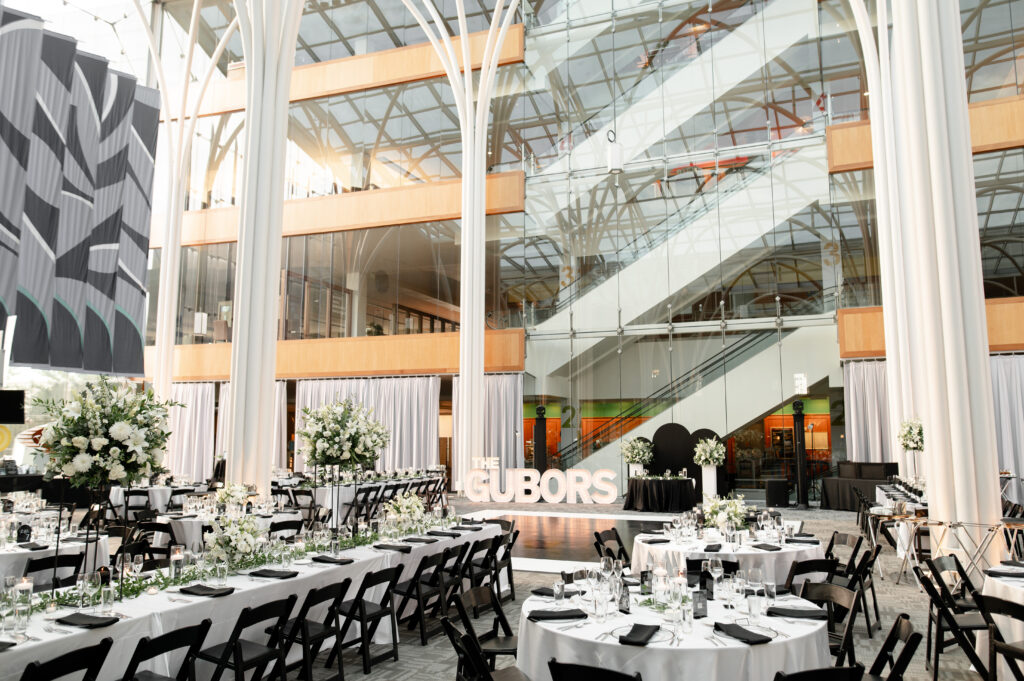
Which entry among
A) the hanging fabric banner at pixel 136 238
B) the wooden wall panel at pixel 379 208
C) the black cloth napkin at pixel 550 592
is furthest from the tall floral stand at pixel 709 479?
the hanging fabric banner at pixel 136 238

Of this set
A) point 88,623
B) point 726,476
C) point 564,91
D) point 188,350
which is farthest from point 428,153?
point 88,623

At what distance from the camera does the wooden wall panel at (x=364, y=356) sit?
20500 mm

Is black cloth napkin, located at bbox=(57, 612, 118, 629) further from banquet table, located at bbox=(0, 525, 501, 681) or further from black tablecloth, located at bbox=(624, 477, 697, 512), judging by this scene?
black tablecloth, located at bbox=(624, 477, 697, 512)

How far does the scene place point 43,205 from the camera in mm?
15750

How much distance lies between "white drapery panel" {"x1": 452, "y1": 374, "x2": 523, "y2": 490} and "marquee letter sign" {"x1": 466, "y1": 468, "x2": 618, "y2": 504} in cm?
199

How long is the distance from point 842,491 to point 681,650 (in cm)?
1482

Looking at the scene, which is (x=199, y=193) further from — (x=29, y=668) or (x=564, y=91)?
(x=29, y=668)

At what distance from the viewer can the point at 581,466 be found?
19719mm

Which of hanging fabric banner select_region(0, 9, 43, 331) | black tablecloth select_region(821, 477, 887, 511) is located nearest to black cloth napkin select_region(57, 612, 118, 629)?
hanging fabric banner select_region(0, 9, 43, 331)

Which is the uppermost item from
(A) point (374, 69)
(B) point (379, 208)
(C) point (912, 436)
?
(A) point (374, 69)

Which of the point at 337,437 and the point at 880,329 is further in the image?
the point at 880,329

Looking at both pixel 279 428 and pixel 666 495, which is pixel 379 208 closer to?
pixel 279 428

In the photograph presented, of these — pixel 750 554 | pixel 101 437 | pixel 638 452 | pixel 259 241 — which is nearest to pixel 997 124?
pixel 638 452

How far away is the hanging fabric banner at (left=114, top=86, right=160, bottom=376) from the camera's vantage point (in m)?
18.0
